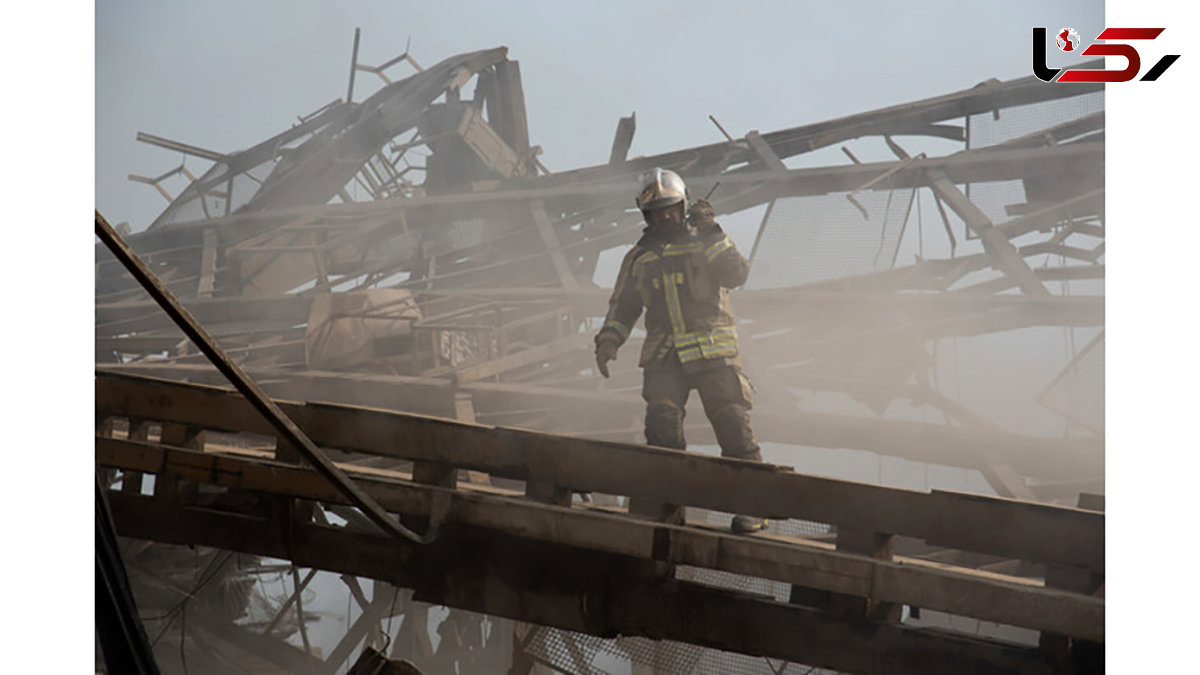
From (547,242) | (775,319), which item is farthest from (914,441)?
(547,242)

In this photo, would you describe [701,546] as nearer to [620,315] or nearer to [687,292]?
[687,292]

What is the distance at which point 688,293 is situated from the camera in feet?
15.1

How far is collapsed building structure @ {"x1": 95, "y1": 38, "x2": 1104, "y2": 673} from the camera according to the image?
3.39m

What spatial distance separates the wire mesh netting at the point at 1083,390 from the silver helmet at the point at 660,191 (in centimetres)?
394

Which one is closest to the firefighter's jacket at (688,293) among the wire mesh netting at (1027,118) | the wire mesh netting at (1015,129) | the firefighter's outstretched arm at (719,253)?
the firefighter's outstretched arm at (719,253)

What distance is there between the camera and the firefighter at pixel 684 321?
4.45m

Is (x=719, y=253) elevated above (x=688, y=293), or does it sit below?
above

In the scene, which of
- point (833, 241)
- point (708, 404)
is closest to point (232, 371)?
point (708, 404)

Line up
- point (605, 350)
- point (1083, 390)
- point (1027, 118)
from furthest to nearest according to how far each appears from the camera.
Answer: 1. point (1027, 118)
2. point (1083, 390)
3. point (605, 350)

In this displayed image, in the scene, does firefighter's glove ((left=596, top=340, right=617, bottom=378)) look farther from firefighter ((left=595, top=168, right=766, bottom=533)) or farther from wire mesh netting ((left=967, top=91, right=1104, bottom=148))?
wire mesh netting ((left=967, top=91, right=1104, bottom=148))

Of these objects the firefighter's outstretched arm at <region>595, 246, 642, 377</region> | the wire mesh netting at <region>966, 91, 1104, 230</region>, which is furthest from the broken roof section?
the firefighter's outstretched arm at <region>595, 246, 642, 377</region>

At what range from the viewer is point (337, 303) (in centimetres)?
931

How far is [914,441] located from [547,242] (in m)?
5.29

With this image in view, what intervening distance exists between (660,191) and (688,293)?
55 centimetres
